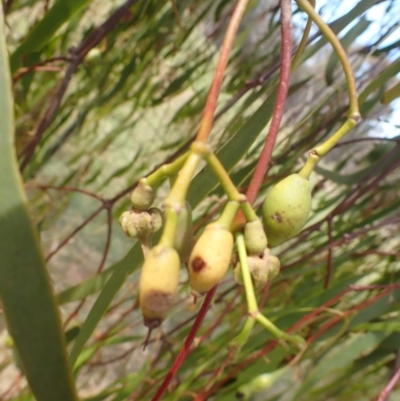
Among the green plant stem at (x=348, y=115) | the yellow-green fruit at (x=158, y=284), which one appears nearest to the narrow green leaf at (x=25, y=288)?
the yellow-green fruit at (x=158, y=284)

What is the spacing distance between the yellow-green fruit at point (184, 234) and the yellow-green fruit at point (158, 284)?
39 millimetres

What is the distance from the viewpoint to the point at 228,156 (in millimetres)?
361

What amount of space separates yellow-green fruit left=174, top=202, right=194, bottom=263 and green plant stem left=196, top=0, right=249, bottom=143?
41 mm

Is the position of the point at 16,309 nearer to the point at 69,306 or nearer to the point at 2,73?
the point at 2,73

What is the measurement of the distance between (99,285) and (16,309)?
0.35 m

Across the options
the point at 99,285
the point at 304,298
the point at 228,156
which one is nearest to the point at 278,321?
the point at 304,298

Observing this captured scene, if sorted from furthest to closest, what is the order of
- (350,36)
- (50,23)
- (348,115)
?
1. (350,36)
2. (50,23)
3. (348,115)

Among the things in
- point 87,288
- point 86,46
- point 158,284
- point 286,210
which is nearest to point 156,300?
point 158,284

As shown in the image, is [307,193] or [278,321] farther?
[278,321]

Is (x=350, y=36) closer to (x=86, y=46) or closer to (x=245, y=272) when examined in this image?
(x=86, y=46)

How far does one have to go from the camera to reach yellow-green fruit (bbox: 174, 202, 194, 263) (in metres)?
0.24

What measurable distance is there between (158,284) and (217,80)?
110 millimetres

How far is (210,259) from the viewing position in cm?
21

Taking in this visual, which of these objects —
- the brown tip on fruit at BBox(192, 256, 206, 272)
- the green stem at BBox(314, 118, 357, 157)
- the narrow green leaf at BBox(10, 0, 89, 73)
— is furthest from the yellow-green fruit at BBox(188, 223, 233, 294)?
the narrow green leaf at BBox(10, 0, 89, 73)
